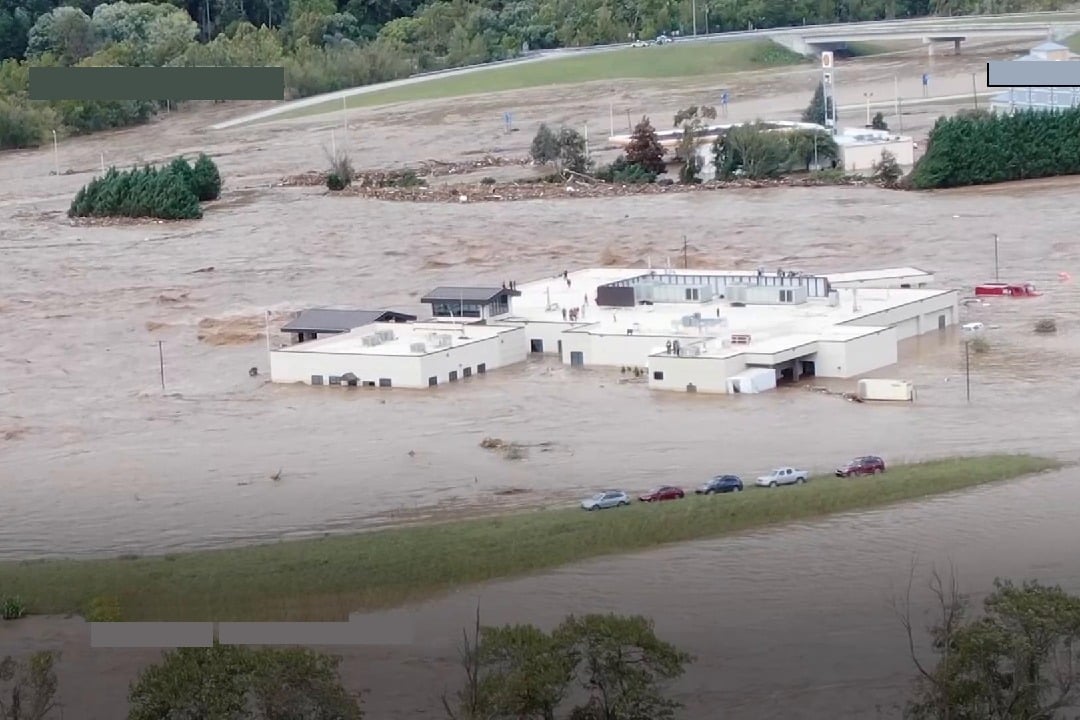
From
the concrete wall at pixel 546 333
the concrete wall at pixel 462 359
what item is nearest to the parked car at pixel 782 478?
the concrete wall at pixel 462 359

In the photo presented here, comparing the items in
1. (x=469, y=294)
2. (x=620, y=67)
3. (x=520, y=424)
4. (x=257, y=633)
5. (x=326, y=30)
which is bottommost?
(x=520, y=424)

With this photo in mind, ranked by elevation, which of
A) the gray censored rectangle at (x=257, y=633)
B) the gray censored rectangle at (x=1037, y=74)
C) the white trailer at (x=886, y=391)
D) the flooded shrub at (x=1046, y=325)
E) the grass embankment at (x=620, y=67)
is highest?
the grass embankment at (x=620, y=67)

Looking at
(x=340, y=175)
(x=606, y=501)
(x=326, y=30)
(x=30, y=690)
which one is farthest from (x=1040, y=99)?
(x=30, y=690)

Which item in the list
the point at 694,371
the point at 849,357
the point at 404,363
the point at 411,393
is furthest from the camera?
the point at 404,363

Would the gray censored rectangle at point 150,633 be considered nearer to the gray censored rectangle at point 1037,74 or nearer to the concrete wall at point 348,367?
the gray censored rectangle at point 1037,74

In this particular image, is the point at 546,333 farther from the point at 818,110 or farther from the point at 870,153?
the point at 818,110

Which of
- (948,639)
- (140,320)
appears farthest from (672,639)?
(140,320)

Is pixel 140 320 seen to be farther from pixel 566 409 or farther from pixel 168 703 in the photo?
pixel 168 703
